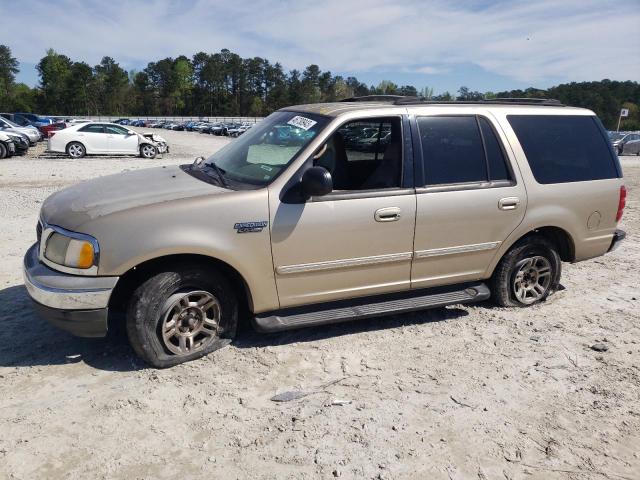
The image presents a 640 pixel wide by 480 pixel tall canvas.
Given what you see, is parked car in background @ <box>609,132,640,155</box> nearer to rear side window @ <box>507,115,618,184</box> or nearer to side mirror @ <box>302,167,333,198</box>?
rear side window @ <box>507,115,618,184</box>

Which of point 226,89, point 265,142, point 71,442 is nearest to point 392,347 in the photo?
point 265,142

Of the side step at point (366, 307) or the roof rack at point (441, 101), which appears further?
the roof rack at point (441, 101)

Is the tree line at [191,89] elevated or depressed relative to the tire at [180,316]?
elevated

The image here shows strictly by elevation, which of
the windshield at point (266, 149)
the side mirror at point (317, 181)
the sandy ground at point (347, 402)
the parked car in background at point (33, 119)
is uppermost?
the parked car in background at point (33, 119)

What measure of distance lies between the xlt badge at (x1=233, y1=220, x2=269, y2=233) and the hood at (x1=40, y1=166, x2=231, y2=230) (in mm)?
289

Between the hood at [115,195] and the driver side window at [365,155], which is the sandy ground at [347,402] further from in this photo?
the driver side window at [365,155]

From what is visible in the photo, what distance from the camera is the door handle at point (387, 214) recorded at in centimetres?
391

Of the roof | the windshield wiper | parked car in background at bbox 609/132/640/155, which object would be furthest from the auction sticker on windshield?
parked car in background at bbox 609/132/640/155

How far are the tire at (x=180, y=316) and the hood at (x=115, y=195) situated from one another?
0.54 meters

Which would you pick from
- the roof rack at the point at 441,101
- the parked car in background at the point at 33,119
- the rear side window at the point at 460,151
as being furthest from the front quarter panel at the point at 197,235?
the parked car in background at the point at 33,119

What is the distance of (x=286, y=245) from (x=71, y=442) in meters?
1.84

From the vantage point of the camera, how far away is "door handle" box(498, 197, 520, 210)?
441 centimetres

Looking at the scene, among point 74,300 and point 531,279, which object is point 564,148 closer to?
point 531,279

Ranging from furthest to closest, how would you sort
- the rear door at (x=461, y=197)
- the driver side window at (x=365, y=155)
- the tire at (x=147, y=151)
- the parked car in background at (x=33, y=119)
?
the parked car in background at (x=33, y=119) < the tire at (x=147, y=151) < the rear door at (x=461, y=197) < the driver side window at (x=365, y=155)
